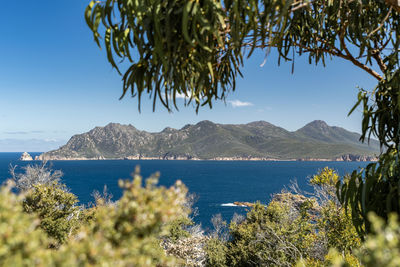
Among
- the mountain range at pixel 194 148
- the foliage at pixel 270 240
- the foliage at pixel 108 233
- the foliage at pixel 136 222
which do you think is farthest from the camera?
the mountain range at pixel 194 148

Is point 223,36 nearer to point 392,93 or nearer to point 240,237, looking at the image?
point 392,93

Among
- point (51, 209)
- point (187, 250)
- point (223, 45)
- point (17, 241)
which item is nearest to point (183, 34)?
point (223, 45)

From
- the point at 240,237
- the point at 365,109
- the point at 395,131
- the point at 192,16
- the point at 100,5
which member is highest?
the point at 100,5

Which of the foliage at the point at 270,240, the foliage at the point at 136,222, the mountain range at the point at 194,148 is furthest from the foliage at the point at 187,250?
the mountain range at the point at 194,148

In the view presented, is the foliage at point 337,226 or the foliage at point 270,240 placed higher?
the foliage at point 337,226

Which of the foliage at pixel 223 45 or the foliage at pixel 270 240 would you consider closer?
the foliage at pixel 223 45

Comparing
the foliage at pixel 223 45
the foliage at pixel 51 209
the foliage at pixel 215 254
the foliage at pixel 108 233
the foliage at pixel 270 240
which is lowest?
the foliage at pixel 215 254

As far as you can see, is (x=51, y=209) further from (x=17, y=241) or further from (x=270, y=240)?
(x=17, y=241)

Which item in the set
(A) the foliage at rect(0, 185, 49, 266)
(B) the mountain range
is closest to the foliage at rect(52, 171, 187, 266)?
(A) the foliage at rect(0, 185, 49, 266)

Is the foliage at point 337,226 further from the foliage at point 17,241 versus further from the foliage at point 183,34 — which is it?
the foliage at point 17,241

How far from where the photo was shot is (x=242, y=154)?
16962 centimetres

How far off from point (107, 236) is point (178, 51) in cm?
143

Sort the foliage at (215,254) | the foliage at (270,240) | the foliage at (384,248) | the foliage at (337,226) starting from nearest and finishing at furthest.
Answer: the foliage at (384,248)
the foliage at (337,226)
the foliage at (270,240)
the foliage at (215,254)

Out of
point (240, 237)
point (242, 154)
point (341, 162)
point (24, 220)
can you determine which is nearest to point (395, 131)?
point (24, 220)
